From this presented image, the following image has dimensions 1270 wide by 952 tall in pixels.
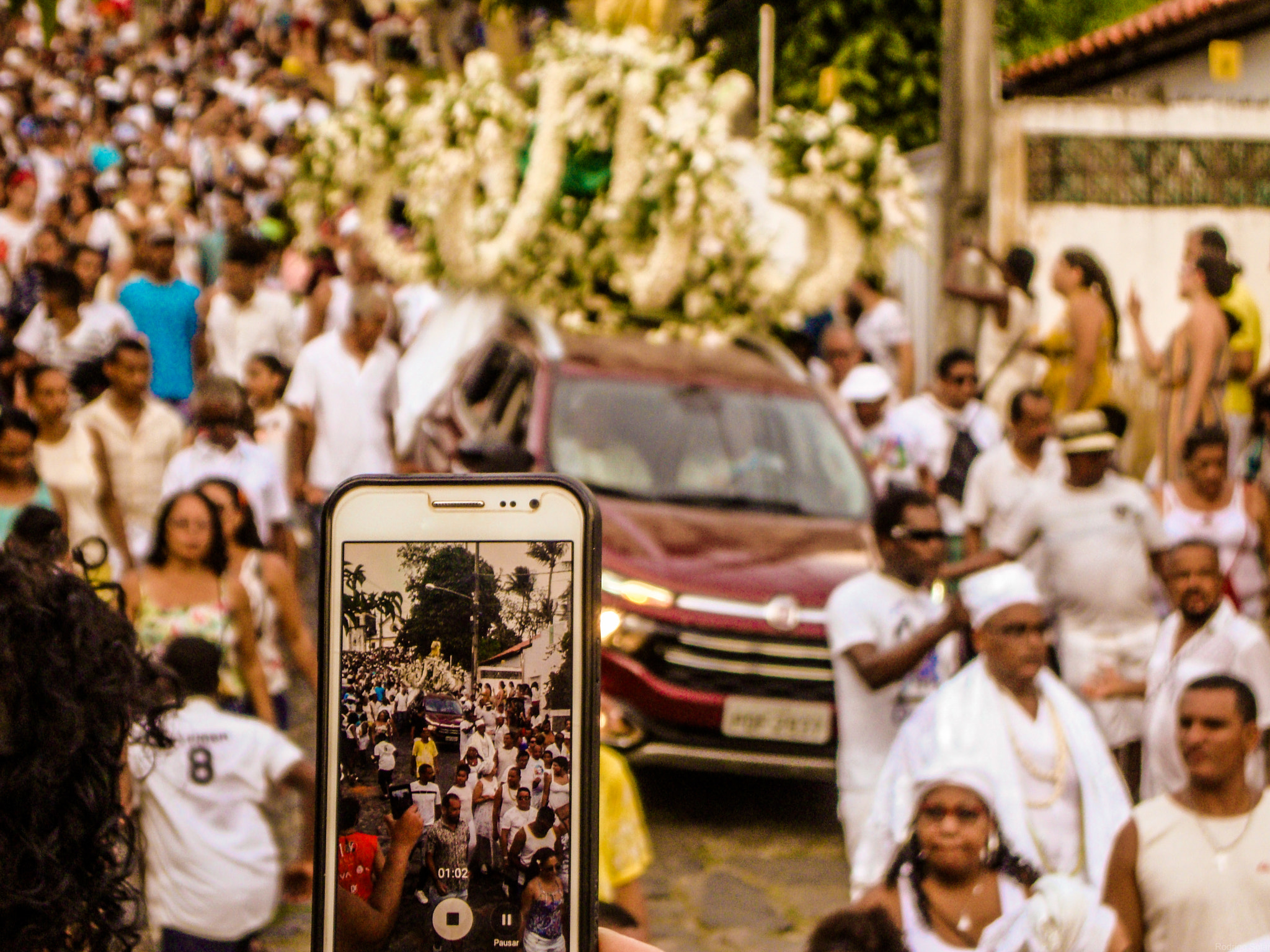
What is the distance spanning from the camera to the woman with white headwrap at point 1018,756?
14.4 feet

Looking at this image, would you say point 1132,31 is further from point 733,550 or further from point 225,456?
point 225,456

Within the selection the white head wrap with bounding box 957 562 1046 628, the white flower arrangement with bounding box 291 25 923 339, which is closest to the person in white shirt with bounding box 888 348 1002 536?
the white flower arrangement with bounding box 291 25 923 339

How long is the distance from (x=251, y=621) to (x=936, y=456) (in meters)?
3.90

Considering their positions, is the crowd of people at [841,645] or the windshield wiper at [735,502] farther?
the windshield wiper at [735,502]

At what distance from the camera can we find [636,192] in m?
9.55

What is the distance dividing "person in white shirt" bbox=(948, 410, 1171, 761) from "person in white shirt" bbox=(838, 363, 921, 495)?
5.54ft

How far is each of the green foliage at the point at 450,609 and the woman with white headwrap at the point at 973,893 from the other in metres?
2.48

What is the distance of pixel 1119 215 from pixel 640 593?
8171 mm

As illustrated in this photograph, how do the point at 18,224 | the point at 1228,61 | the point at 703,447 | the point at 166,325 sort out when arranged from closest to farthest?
the point at 703,447
the point at 166,325
the point at 18,224
the point at 1228,61

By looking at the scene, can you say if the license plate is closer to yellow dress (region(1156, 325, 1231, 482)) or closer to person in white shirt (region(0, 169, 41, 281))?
yellow dress (region(1156, 325, 1231, 482))

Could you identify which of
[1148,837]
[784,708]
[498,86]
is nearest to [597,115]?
[498,86]

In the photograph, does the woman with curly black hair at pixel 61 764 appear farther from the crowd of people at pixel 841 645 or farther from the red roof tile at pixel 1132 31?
the red roof tile at pixel 1132 31

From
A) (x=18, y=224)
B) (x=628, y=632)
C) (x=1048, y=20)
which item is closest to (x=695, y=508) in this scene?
(x=628, y=632)

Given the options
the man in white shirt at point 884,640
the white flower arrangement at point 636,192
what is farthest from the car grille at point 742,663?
the white flower arrangement at point 636,192
